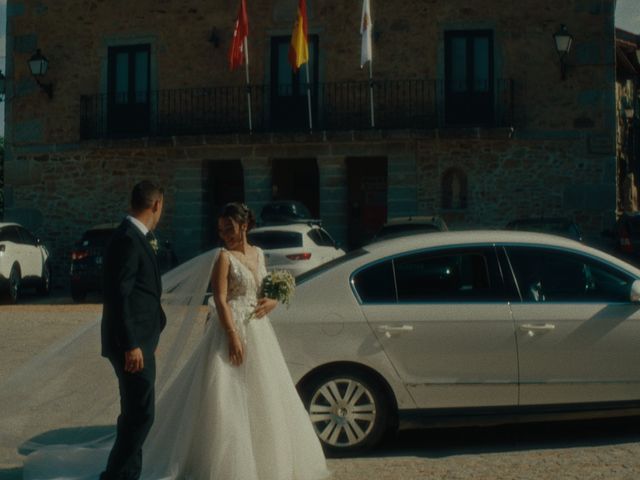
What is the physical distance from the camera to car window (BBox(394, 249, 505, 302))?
7.34 m

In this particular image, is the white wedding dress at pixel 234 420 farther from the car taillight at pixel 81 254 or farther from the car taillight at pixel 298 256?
the car taillight at pixel 81 254

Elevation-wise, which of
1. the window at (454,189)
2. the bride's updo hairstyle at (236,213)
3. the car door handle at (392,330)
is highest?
the window at (454,189)

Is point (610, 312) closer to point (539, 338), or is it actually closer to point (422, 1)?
point (539, 338)

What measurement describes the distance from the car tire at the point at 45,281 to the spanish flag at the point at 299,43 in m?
6.99

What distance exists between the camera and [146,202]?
5.97m

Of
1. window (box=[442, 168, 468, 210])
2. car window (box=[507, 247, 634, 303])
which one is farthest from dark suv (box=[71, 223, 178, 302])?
car window (box=[507, 247, 634, 303])

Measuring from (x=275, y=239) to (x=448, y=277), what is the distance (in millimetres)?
11179

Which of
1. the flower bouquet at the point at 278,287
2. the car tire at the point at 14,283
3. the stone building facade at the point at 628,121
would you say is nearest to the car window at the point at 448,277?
the flower bouquet at the point at 278,287

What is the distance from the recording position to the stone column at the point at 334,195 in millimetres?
25578

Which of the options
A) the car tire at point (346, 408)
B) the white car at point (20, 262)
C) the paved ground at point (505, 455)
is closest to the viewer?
the paved ground at point (505, 455)

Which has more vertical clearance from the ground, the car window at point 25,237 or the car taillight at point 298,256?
the car window at point 25,237

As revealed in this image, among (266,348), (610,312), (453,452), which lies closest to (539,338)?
(610,312)

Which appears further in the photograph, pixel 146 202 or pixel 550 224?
pixel 550 224

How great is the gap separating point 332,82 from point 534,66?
4715 mm
